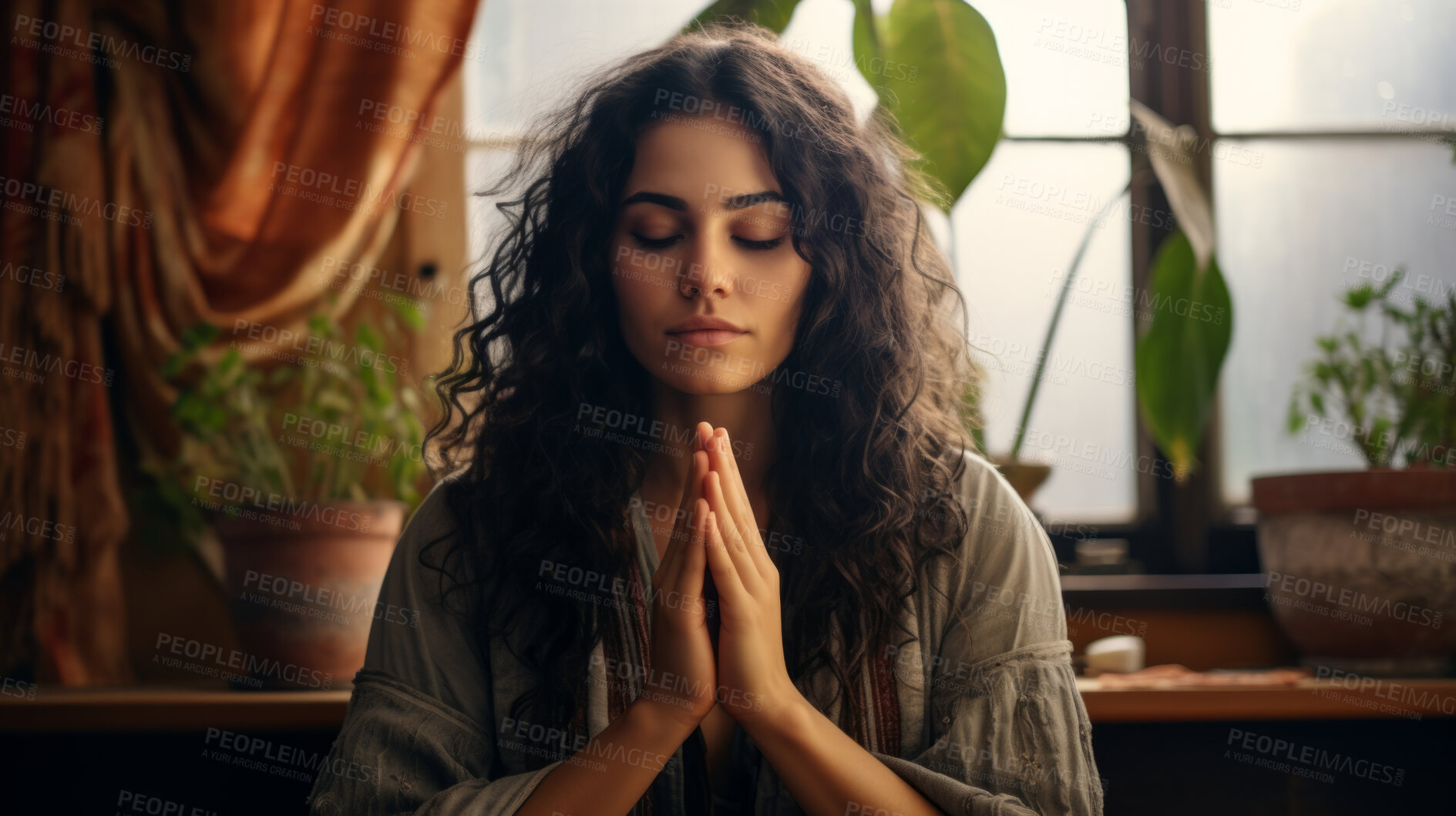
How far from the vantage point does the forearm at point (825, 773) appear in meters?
0.84

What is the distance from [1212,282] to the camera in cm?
141

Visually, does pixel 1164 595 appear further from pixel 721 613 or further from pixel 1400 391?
pixel 721 613

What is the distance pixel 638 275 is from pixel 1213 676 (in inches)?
36.1

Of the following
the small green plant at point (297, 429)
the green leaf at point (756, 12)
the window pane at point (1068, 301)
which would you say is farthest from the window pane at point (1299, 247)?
the small green plant at point (297, 429)

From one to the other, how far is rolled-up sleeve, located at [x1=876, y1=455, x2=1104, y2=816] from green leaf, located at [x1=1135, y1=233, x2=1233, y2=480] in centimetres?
51

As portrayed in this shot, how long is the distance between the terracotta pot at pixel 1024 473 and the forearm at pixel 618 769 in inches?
26.2

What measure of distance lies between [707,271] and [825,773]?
445 millimetres

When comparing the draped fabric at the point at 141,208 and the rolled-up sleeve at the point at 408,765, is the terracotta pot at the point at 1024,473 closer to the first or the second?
the rolled-up sleeve at the point at 408,765

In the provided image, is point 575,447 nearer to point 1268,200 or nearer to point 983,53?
point 983,53

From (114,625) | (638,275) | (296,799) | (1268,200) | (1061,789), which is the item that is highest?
(1268,200)

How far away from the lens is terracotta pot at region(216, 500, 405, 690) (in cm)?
122

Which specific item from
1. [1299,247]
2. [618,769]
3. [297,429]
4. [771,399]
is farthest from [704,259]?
[1299,247]

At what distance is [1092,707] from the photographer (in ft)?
3.69

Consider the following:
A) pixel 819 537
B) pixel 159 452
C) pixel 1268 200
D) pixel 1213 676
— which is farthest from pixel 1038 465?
pixel 159 452
